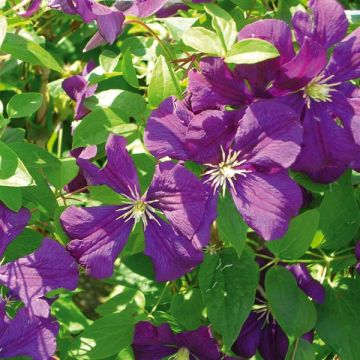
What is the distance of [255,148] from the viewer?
101cm

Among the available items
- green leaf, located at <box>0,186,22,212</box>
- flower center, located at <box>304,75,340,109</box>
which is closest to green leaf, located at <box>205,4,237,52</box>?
flower center, located at <box>304,75,340,109</box>

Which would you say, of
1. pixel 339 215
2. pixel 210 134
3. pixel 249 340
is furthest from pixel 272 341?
pixel 210 134

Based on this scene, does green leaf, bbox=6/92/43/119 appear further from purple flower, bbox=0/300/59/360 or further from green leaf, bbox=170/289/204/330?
green leaf, bbox=170/289/204/330

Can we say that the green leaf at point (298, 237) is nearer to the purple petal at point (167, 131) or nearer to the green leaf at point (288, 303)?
the green leaf at point (288, 303)

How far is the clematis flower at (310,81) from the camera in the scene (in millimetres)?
977

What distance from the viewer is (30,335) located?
112cm

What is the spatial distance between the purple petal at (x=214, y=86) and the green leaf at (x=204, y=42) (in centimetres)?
1

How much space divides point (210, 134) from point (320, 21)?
216 millimetres

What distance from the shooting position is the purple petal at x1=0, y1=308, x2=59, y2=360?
111cm

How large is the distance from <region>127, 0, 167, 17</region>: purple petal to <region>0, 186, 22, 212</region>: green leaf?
31 cm

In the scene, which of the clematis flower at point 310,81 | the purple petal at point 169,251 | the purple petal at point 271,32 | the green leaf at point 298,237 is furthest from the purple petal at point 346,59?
the purple petal at point 169,251

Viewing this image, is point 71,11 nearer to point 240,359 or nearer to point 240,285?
point 240,285

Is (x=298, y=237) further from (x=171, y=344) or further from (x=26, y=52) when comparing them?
(x=26, y=52)

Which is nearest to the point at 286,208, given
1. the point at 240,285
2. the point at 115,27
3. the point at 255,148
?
the point at 255,148
